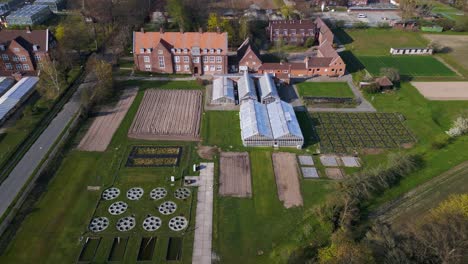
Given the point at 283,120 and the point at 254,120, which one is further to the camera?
the point at 283,120

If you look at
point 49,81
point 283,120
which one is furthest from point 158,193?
point 49,81

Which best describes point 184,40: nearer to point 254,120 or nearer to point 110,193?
point 254,120

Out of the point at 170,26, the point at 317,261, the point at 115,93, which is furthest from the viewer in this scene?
the point at 170,26

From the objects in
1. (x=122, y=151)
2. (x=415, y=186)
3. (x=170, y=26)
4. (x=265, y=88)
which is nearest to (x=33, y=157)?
(x=122, y=151)

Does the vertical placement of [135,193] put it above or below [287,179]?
above

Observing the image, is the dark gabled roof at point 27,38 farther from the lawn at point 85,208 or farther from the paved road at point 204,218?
the paved road at point 204,218

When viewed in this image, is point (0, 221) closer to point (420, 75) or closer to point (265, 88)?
point (265, 88)

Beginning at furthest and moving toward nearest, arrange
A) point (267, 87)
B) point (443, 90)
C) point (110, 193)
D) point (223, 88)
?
point (443, 90) < point (223, 88) < point (267, 87) < point (110, 193)
